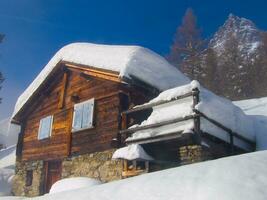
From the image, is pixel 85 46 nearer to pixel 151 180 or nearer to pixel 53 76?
pixel 53 76

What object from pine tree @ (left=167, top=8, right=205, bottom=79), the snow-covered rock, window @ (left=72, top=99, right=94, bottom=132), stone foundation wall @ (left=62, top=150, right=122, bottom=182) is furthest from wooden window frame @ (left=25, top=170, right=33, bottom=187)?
pine tree @ (left=167, top=8, right=205, bottom=79)

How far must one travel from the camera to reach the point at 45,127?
56.2ft

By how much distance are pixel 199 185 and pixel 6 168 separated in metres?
33.4

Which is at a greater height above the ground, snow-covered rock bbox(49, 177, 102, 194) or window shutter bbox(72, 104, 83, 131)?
window shutter bbox(72, 104, 83, 131)

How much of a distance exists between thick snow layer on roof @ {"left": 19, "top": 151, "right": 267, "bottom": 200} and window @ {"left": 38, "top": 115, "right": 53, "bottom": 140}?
11.4 meters

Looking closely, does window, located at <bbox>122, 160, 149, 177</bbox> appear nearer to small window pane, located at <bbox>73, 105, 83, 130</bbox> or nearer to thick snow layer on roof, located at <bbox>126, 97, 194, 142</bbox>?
thick snow layer on roof, located at <bbox>126, 97, 194, 142</bbox>

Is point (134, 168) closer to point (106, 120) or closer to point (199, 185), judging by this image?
point (106, 120)

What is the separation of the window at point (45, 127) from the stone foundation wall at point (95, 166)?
2386 mm

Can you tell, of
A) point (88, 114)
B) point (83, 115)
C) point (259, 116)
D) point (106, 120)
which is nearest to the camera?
point (106, 120)

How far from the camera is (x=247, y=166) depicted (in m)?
5.09

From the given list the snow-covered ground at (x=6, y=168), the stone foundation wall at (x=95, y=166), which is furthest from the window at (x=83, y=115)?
the snow-covered ground at (x=6, y=168)

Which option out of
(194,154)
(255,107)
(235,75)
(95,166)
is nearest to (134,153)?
(194,154)

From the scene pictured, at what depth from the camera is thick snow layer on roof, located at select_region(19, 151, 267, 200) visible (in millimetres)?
4250

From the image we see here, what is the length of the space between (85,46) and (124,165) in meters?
6.22
